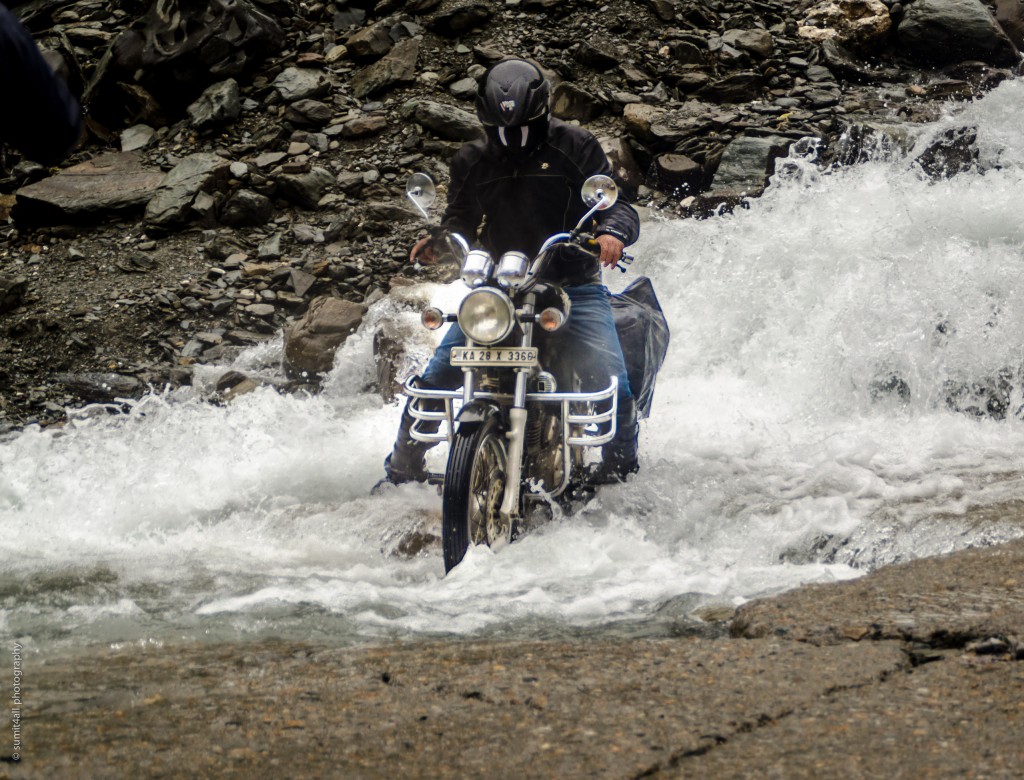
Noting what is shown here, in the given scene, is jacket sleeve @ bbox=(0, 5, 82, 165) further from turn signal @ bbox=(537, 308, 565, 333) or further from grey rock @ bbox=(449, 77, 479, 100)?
grey rock @ bbox=(449, 77, 479, 100)

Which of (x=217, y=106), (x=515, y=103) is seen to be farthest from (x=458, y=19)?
(x=515, y=103)

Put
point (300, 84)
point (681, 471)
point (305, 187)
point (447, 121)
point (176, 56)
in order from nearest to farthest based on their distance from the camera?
point (681, 471) < point (305, 187) < point (447, 121) < point (300, 84) < point (176, 56)

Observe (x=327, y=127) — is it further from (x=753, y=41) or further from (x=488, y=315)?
(x=488, y=315)

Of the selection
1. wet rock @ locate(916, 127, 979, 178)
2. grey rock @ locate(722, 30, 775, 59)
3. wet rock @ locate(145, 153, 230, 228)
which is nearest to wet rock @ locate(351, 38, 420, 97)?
wet rock @ locate(145, 153, 230, 228)

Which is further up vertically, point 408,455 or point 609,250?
point 609,250

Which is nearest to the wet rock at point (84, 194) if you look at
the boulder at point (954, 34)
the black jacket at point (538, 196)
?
the black jacket at point (538, 196)

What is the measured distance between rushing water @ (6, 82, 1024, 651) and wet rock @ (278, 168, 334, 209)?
2.43 meters

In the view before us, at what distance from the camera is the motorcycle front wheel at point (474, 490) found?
440cm

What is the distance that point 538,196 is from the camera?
17.3 feet

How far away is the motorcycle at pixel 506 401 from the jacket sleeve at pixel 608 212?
0.09 meters

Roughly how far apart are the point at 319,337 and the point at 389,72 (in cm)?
490

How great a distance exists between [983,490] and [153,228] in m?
8.53

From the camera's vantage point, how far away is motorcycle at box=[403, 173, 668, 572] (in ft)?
14.8

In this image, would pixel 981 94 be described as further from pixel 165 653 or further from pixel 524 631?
pixel 165 653
